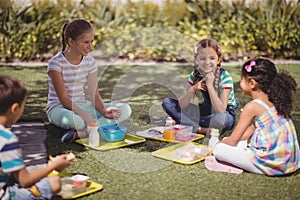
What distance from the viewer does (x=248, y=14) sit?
896 centimetres

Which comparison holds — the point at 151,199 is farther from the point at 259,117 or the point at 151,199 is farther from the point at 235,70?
the point at 235,70

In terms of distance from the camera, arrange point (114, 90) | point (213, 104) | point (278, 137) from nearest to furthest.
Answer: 1. point (278, 137)
2. point (213, 104)
3. point (114, 90)

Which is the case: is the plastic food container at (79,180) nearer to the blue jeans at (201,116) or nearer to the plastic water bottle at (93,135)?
the plastic water bottle at (93,135)

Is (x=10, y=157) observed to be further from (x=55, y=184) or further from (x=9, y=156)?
(x=55, y=184)

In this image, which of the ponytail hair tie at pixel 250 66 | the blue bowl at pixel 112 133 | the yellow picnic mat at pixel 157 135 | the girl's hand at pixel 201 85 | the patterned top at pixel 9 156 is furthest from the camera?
A: the girl's hand at pixel 201 85

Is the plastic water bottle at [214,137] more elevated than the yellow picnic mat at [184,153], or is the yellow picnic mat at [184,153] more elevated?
the plastic water bottle at [214,137]

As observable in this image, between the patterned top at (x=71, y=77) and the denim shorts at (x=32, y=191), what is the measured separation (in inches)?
68.5

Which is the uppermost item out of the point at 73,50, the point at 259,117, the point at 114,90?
the point at 73,50

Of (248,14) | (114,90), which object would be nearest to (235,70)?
(248,14)

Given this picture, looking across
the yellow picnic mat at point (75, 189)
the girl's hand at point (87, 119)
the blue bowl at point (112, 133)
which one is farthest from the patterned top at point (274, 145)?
the girl's hand at point (87, 119)

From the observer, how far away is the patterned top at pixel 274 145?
10.7 feet

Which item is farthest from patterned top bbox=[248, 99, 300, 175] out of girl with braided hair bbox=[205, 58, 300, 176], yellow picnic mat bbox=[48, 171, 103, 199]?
yellow picnic mat bbox=[48, 171, 103, 199]

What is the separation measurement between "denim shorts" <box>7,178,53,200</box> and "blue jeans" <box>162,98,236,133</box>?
202 cm

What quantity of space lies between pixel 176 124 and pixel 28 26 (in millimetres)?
4837
